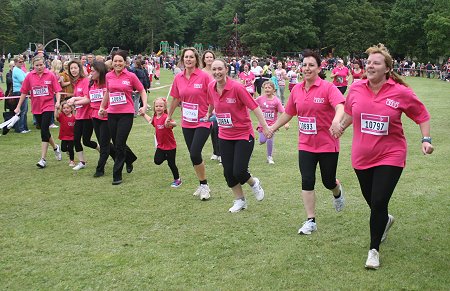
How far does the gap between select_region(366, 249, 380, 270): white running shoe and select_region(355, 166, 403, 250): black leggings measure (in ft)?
0.18

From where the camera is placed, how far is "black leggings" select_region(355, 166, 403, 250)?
16.7 ft

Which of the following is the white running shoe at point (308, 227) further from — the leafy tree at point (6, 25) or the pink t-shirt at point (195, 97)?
the leafy tree at point (6, 25)

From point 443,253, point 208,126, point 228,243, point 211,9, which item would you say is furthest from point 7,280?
point 211,9

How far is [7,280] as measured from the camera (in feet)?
16.4

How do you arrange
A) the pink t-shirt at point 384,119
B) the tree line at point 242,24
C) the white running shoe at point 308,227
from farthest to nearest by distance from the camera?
the tree line at point 242,24, the white running shoe at point 308,227, the pink t-shirt at point 384,119

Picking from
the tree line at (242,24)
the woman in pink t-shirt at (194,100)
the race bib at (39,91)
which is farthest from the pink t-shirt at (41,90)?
the tree line at (242,24)

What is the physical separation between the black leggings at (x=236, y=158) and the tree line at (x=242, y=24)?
64443mm

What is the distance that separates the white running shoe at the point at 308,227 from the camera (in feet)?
20.2

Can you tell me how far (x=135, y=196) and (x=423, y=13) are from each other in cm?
7760

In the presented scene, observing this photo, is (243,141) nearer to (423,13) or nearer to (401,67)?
(401,67)

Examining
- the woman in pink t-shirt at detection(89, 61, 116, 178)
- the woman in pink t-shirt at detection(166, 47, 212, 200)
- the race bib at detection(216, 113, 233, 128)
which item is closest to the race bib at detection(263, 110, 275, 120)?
the woman in pink t-shirt at detection(166, 47, 212, 200)

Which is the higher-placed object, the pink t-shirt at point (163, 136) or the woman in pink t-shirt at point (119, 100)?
the woman in pink t-shirt at point (119, 100)

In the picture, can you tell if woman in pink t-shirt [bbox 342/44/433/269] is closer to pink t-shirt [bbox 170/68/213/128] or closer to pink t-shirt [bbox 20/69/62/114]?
pink t-shirt [bbox 170/68/213/128]

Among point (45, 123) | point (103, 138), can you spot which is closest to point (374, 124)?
point (103, 138)
